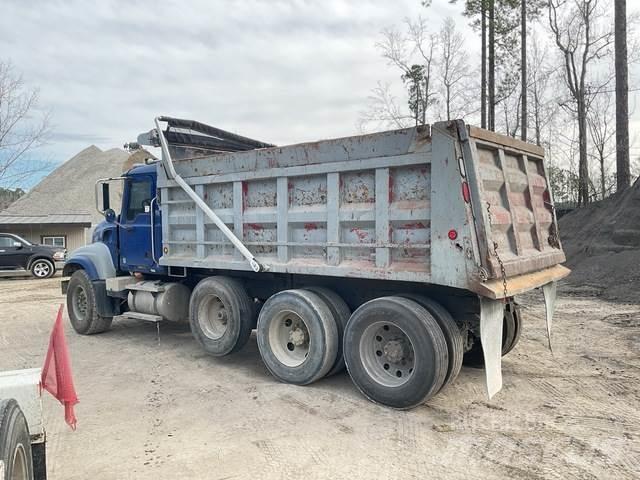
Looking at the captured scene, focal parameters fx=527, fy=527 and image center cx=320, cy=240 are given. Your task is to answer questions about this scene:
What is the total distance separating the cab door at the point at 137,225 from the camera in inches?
304

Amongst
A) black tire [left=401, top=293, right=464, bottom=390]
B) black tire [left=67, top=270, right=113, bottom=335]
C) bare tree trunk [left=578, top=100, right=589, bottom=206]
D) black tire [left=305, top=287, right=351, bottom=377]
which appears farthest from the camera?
bare tree trunk [left=578, top=100, right=589, bottom=206]

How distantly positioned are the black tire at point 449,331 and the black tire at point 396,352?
71 mm

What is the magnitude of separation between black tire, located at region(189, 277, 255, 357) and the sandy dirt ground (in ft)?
0.98

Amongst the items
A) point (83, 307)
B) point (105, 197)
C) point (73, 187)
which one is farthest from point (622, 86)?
point (73, 187)

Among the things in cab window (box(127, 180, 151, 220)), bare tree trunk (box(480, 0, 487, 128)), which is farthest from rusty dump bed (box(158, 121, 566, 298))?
bare tree trunk (box(480, 0, 487, 128))

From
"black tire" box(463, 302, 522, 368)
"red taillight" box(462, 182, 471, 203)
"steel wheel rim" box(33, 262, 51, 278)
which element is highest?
"red taillight" box(462, 182, 471, 203)

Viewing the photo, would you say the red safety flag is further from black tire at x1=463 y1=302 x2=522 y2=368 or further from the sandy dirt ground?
black tire at x1=463 y1=302 x2=522 y2=368

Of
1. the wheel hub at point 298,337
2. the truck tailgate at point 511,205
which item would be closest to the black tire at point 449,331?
the truck tailgate at point 511,205

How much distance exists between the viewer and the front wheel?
19859 millimetres

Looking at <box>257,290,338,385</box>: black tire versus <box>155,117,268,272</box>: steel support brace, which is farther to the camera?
<box>155,117,268,272</box>: steel support brace

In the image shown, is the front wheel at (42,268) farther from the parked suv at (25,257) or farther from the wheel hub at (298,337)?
the wheel hub at (298,337)

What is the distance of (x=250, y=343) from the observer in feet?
25.8

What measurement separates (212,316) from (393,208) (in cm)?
318

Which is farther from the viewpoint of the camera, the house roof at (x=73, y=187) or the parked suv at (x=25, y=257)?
the house roof at (x=73, y=187)
